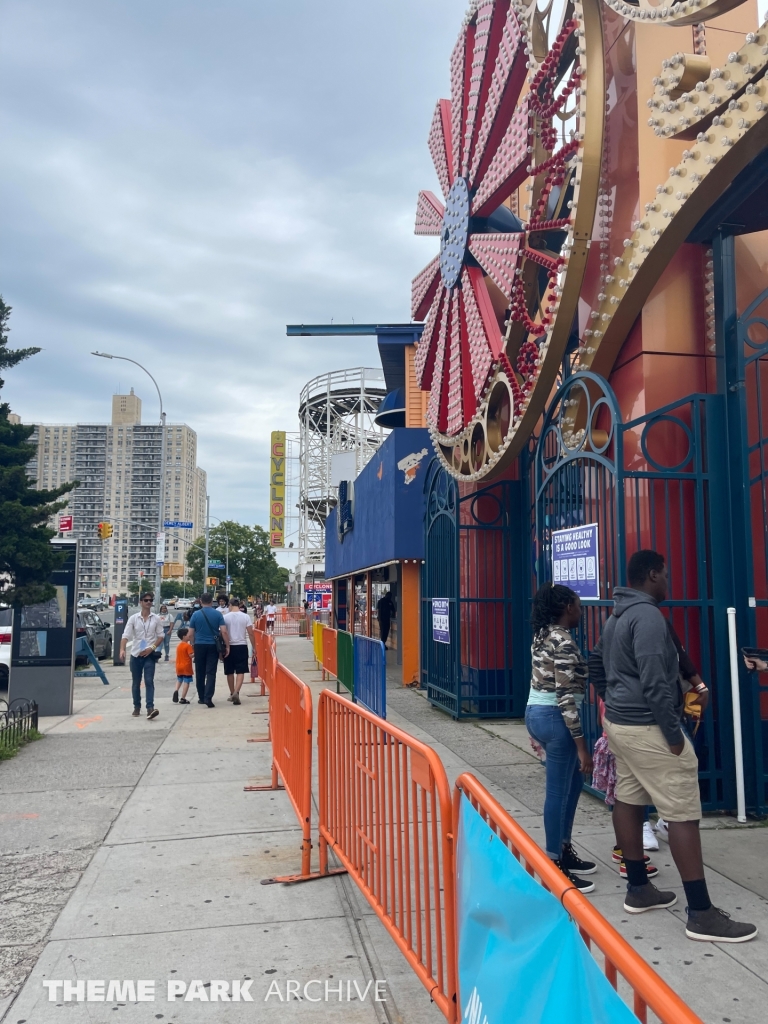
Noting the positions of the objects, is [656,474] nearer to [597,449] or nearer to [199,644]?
[597,449]

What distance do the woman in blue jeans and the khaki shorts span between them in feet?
1.24

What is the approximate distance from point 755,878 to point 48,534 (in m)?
8.94

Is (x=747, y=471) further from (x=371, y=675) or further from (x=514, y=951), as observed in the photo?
(x=371, y=675)

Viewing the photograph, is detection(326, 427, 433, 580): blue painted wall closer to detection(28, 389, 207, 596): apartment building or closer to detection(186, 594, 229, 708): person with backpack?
detection(186, 594, 229, 708): person with backpack

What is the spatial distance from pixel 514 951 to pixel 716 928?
2.24 meters

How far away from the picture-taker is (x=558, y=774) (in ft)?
15.1

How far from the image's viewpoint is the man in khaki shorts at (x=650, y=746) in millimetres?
3842

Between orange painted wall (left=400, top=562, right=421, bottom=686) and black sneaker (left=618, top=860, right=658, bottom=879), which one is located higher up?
orange painted wall (left=400, top=562, right=421, bottom=686)

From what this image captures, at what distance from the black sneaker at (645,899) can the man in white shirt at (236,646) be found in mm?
9537

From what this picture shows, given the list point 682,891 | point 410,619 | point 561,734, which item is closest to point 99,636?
point 410,619

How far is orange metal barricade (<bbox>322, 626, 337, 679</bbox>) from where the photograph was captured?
46.7 ft

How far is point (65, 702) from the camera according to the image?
1195cm

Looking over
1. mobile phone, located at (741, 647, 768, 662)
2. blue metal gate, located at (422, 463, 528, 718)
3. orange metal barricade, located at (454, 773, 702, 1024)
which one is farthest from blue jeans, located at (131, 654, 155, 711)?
orange metal barricade, located at (454, 773, 702, 1024)

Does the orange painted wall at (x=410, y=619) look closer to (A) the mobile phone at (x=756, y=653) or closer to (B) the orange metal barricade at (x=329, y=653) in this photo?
(B) the orange metal barricade at (x=329, y=653)
